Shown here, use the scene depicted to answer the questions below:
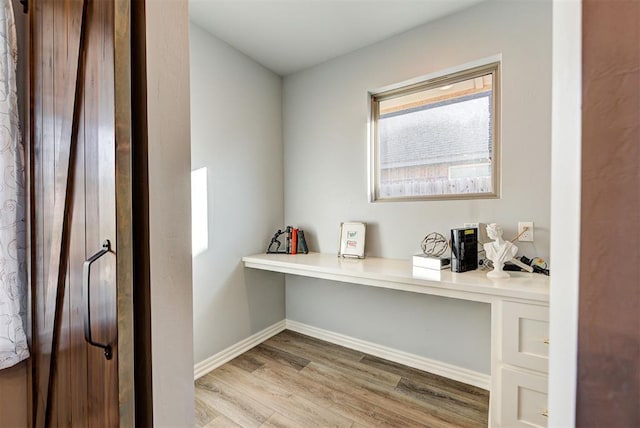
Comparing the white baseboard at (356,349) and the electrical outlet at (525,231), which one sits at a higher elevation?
the electrical outlet at (525,231)

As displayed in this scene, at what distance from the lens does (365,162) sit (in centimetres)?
224

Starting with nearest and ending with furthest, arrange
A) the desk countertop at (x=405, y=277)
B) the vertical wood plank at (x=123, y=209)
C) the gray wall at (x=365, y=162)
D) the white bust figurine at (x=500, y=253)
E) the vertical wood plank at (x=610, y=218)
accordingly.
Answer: the vertical wood plank at (x=610, y=218), the vertical wood plank at (x=123, y=209), the desk countertop at (x=405, y=277), the white bust figurine at (x=500, y=253), the gray wall at (x=365, y=162)

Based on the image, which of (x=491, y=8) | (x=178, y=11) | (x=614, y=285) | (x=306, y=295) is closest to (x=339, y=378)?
(x=306, y=295)

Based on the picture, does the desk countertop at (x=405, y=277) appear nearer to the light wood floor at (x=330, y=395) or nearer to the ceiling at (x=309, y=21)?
the light wood floor at (x=330, y=395)

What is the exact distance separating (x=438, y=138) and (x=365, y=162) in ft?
1.84

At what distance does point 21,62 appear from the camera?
100 cm

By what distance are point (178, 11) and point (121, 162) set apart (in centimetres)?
42

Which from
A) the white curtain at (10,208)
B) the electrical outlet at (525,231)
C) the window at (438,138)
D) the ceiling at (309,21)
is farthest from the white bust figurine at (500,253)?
the white curtain at (10,208)

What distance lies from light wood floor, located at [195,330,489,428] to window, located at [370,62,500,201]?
126cm

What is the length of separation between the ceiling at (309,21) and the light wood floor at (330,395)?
2458 mm

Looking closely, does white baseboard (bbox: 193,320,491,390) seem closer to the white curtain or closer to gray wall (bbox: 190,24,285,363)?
gray wall (bbox: 190,24,285,363)

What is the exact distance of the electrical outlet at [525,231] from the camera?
1623 mm

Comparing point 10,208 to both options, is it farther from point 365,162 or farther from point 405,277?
point 365,162

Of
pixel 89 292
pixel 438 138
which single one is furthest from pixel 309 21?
pixel 89 292
